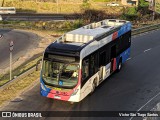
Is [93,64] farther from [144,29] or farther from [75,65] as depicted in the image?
[144,29]

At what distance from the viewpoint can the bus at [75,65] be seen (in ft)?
52.5

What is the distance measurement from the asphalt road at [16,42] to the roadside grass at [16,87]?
537 centimetres

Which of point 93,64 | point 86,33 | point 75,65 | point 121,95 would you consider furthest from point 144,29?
point 75,65

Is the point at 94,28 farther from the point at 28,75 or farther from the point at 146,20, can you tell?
the point at 146,20

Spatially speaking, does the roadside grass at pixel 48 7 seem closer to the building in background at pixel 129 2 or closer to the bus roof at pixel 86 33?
the building in background at pixel 129 2

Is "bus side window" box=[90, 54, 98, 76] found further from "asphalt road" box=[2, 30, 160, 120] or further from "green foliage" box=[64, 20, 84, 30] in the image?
"green foliage" box=[64, 20, 84, 30]

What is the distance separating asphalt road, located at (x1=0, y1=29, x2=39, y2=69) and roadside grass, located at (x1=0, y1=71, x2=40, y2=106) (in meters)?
5.37

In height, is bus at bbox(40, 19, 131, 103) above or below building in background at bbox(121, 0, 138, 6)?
below

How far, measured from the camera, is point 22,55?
96.5 feet

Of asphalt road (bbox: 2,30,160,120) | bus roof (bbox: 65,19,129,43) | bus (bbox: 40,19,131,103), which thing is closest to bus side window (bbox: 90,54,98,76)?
bus (bbox: 40,19,131,103)

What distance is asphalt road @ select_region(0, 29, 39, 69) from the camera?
28356 millimetres

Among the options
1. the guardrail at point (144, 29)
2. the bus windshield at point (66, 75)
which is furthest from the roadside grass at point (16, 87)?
the guardrail at point (144, 29)

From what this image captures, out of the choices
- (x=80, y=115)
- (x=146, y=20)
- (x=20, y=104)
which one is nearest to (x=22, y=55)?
(x=20, y=104)

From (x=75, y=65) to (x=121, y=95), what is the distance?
11.9ft
